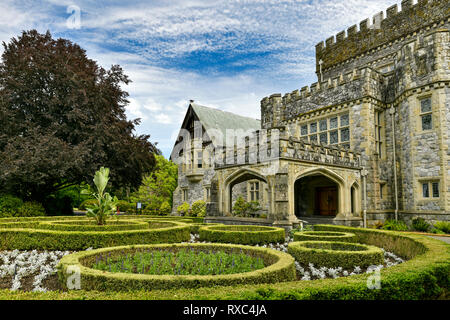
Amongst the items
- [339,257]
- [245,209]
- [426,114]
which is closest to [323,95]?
[426,114]

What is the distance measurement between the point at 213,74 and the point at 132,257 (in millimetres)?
11070

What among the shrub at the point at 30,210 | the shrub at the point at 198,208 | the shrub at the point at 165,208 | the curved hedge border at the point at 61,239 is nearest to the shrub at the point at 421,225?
the curved hedge border at the point at 61,239

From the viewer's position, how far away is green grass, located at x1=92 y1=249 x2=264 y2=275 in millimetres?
5992

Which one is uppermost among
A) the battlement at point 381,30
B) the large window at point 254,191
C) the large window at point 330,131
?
the battlement at point 381,30

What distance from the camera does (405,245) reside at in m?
8.84

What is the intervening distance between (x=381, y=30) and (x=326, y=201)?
11240 mm

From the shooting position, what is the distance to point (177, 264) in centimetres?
616

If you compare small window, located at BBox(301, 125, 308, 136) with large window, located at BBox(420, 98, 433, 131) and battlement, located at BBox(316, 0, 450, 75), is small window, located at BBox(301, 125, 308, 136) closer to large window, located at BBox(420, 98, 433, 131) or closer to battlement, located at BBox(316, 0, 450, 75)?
battlement, located at BBox(316, 0, 450, 75)

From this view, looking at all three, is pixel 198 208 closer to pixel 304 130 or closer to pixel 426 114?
pixel 304 130

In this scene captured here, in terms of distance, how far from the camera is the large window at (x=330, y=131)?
61.1ft

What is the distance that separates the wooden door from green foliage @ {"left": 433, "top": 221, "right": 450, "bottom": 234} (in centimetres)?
580

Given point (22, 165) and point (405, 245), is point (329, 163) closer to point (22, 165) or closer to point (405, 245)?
point (405, 245)

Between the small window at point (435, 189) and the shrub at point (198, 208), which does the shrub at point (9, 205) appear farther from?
the small window at point (435, 189)

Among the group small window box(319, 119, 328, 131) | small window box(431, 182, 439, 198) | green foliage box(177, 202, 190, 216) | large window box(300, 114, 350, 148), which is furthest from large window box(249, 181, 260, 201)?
small window box(431, 182, 439, 198)
